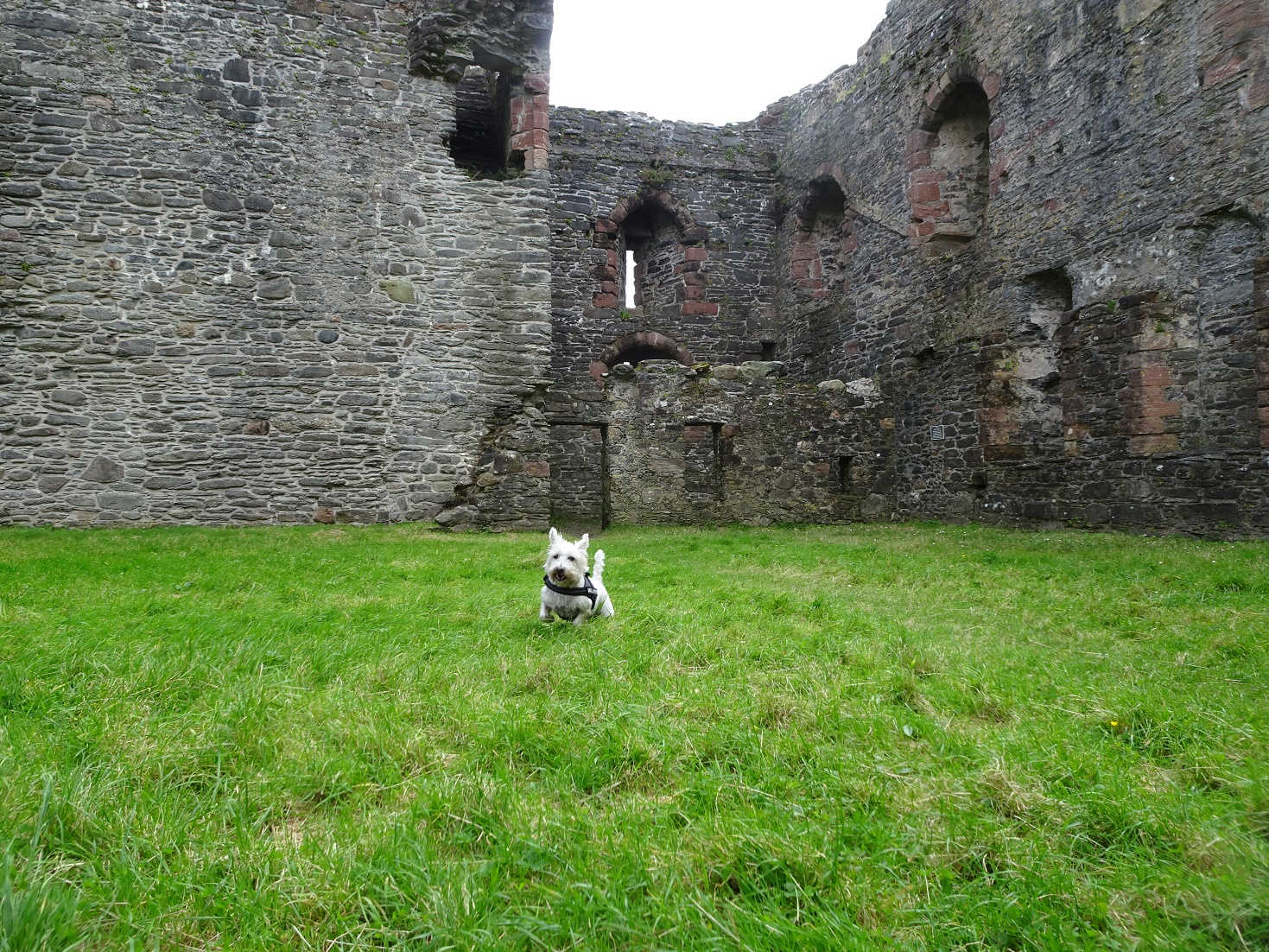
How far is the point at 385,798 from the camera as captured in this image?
82.0 inches

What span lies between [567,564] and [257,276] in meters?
8.23

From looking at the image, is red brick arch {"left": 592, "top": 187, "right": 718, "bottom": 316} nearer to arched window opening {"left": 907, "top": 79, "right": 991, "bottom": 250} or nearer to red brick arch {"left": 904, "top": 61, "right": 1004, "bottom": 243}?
red brick arch {"left": 904, "top": 61, "right": 1004, "bottom": 243}

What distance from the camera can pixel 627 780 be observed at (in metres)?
2.23

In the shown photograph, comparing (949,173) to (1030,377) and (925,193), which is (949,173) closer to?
(925,193)

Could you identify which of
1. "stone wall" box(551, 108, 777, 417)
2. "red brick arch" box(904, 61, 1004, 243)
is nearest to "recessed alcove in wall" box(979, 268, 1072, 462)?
"red brick arch" box(904, 61, 1004, 243)

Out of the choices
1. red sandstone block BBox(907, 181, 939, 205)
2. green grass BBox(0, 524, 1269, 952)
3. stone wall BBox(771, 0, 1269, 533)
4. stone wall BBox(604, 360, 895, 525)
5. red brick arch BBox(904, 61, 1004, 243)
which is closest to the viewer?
green grass BBox(0, 524, 1269, 952)

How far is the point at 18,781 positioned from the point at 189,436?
8.99 m

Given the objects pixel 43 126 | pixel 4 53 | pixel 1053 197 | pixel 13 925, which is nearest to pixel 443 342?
pixel 43 126

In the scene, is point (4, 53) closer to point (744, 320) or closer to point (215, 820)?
point (215, 820)

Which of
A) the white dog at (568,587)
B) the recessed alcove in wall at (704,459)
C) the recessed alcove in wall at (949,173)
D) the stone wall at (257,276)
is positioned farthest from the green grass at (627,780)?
the recessed alcove in wall at (949,173)

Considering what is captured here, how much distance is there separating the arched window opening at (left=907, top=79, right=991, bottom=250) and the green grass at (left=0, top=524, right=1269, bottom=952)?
36.4 ft

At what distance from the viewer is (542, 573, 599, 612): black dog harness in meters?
4.23

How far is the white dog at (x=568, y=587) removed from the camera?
4.17 meters

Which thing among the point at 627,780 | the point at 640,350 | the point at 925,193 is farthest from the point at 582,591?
the point at 640,350
